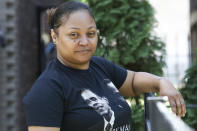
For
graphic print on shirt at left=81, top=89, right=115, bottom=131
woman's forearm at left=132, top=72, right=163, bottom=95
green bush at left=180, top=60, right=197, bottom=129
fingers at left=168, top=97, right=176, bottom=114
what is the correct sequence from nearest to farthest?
graphic print on shirt at left=81, top=89, right=115, bottom=131, fingers at left=168, top=97, right=176, bottom=114, woman's forearm at left=132, top=72, right=163, bottom=95, green bush at left=180, top=60, right=197, bottom=129

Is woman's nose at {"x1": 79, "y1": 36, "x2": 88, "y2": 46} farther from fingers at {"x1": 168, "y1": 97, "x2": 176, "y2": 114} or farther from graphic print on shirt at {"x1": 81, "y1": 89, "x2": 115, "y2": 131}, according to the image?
fingers at {"x1": 168, "y1": 97, "x2": 176, "y2": 114}

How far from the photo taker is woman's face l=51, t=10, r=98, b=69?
1.65 metres

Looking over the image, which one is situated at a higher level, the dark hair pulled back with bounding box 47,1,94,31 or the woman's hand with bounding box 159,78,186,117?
the dark hair pulled back with bounding box 47,1,94,31

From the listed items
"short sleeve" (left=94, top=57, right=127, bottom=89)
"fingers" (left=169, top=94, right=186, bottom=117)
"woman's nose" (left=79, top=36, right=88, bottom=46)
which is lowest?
"fingers" (left=169, top=94, right=186, bottom=117)

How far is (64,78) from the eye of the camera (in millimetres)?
1632

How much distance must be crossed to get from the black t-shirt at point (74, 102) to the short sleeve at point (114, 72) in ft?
0.54

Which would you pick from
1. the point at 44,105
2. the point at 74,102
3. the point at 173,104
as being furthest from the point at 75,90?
the point at 173,104

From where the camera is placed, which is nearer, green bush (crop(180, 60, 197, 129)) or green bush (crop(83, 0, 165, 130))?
green bush (crop(180, 60, 197, 129))

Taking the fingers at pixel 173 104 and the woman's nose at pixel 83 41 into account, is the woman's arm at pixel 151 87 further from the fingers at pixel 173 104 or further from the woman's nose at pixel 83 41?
the woman's nose at pixel 83 41

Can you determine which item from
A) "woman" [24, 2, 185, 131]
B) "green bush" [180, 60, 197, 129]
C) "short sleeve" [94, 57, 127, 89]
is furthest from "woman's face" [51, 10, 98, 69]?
"green bush" [180, 60, 197, 129]

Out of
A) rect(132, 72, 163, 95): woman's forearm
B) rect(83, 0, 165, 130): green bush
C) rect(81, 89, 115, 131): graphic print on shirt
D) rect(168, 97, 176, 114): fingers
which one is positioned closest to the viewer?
rect(81, 89, 115, 131): graphic print on shirt

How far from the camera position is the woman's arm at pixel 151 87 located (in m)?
1.77

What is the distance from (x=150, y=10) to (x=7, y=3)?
9.61ft

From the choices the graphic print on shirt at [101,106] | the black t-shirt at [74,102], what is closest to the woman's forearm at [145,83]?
the black t-shirt at [74,102]
